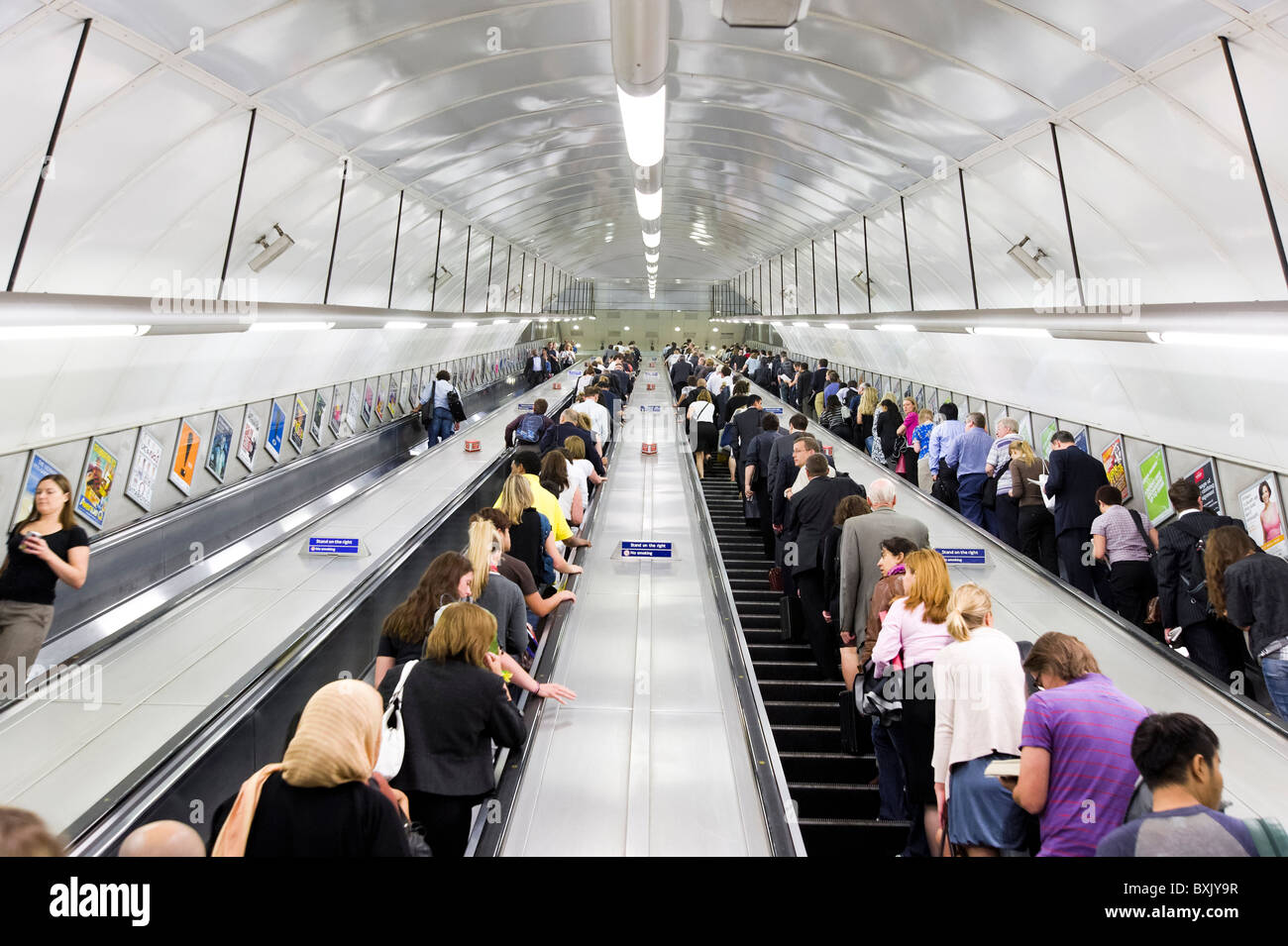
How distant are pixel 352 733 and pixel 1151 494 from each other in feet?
34.7

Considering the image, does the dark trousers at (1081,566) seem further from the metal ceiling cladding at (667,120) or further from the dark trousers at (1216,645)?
the metal ceiling cladding at (667,120)

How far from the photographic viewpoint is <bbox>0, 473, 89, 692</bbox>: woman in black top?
16.2ft

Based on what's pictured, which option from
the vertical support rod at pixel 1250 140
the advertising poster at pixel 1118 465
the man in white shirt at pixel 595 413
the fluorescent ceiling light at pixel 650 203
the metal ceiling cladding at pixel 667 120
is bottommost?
the advertising poster at pixel 1118 465

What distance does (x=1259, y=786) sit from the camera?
378 cm

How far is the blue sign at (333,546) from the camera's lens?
773 centimetres

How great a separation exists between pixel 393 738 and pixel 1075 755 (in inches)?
112

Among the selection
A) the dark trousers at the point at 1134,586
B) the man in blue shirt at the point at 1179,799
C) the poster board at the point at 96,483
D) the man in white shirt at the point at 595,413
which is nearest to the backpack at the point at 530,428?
the man in white shirt at the point at 595,413

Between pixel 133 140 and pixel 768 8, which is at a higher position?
pixel 768 8

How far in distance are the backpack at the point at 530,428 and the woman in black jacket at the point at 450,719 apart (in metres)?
7.97

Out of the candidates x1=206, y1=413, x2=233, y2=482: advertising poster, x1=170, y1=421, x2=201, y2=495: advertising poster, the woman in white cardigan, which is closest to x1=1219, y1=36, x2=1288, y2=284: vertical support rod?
the woman in white cardigan
